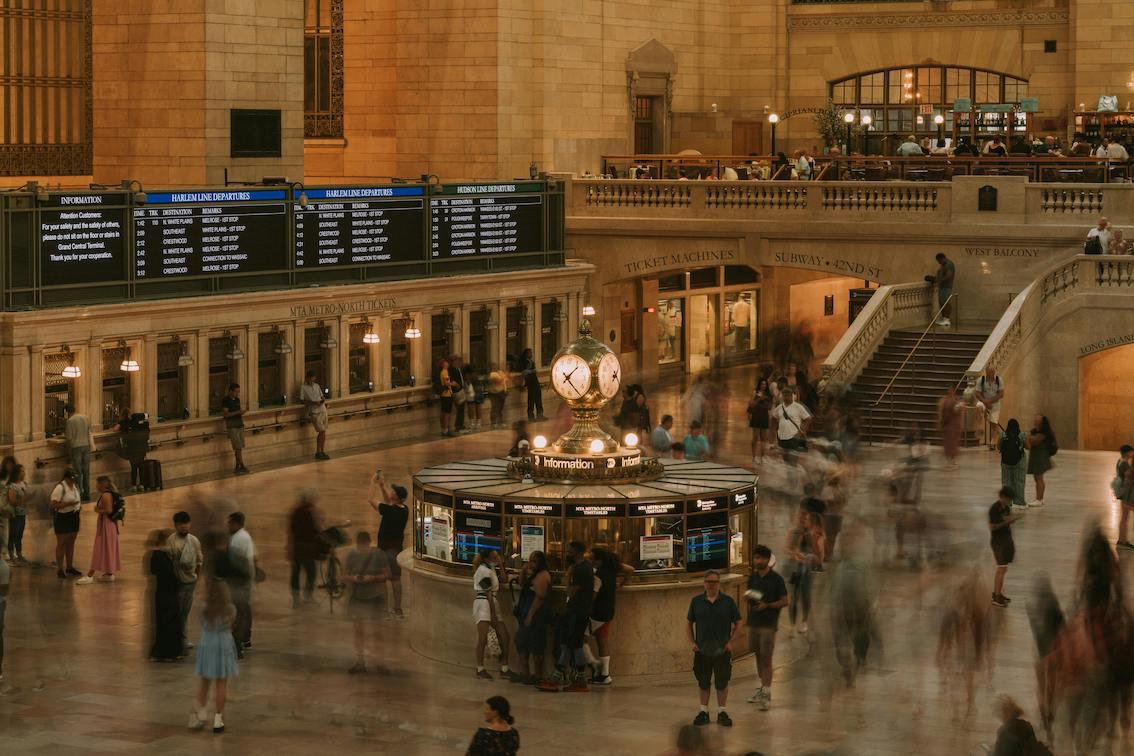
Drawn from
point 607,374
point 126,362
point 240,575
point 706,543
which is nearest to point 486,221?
point 126,362

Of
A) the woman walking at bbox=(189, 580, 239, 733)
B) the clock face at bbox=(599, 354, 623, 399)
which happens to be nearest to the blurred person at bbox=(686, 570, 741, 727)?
the clock face at bbox=(599, 354, 623, 399)

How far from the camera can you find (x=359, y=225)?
3203cm

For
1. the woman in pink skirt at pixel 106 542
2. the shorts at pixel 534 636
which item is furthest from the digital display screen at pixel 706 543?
the woman in pink skirt at pixel 106 542

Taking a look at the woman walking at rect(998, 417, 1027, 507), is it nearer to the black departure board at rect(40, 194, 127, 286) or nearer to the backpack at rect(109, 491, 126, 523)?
the backpack at rect(109, 491, 126, 523)

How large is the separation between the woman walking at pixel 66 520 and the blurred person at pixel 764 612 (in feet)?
27.7

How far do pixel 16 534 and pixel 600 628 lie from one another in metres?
8.37

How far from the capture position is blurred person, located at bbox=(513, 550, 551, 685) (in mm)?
16719

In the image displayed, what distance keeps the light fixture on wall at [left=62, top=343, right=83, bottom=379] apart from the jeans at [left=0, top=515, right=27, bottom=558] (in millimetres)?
4123

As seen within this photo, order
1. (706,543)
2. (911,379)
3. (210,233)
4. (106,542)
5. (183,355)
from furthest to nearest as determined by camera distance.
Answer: (911,379), (210,233), (183,355), (106,542), (706,543)

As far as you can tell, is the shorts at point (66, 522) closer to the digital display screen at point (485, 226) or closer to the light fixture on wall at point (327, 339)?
the light fixture on wall at point (327, 339)

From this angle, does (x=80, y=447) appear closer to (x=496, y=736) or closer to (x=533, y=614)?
(x=533, y=614)

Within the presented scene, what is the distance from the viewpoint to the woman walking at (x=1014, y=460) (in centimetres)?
2368

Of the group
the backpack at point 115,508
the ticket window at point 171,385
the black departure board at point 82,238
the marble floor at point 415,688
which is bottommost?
the marble floor at point 415,688

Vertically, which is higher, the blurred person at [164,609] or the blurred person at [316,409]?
the blurred person at [316,409]
